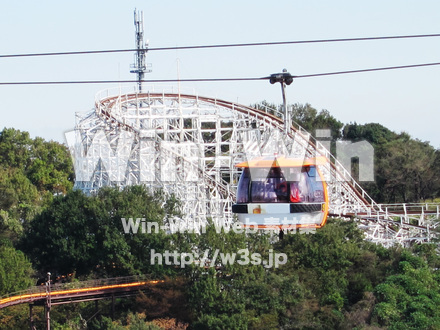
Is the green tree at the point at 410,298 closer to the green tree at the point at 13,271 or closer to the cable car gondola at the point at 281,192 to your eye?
the cable car gondola at the point at 281,192

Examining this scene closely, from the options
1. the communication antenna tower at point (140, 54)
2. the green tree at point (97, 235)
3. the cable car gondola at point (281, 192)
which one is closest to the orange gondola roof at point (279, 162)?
the cable car gondola at point (281, 192)

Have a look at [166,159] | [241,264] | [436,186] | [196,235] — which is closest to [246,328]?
[241,264]

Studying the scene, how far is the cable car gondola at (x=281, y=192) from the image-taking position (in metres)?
15.9

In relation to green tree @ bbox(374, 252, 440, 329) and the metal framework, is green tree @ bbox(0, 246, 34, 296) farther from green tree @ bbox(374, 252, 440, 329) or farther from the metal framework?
green tree @ bbox(374, 252, 440, 329)

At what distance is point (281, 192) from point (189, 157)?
1421cm

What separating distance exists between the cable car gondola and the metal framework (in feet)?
37.7

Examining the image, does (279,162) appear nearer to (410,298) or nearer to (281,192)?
(281,192)

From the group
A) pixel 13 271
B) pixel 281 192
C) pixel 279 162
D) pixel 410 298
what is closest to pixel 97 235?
pixel 13 271

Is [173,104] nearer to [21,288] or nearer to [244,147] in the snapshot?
[244,147]

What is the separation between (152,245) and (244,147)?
637cm

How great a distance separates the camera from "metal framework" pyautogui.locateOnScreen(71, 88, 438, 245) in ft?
95.0

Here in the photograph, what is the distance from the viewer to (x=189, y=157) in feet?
98.7

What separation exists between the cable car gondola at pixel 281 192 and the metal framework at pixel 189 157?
11.5m

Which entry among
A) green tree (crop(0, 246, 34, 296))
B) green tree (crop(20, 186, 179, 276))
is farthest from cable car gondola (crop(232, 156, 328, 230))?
green tree (crop(0, 246, 34, 296))
